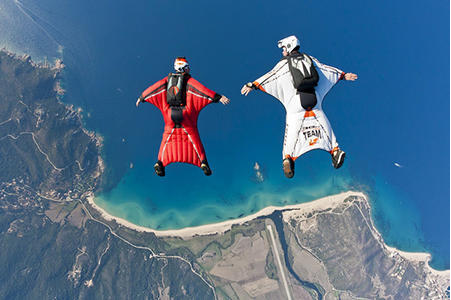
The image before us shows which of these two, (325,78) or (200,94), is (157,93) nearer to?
(200,94)

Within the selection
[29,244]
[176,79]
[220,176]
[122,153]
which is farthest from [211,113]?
[29,244]

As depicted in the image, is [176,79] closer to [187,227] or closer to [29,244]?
[187,227]

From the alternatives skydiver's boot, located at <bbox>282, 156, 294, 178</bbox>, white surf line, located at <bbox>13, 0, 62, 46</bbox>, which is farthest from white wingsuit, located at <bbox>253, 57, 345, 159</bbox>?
white surf line, located at <bbox>13, 0, 62, 46</bbox>

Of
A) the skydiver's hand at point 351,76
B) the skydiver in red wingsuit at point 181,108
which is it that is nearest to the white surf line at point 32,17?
the skydiver in red wingsuit at point 181,108

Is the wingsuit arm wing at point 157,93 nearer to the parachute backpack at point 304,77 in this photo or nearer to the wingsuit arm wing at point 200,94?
the wingsuit arm wing at point 200,94

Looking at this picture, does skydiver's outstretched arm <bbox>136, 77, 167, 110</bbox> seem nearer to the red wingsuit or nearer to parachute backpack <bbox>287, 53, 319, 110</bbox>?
the red wingsuit

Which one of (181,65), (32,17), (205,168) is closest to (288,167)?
(205,168)

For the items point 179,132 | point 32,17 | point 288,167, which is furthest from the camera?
point 32,17
